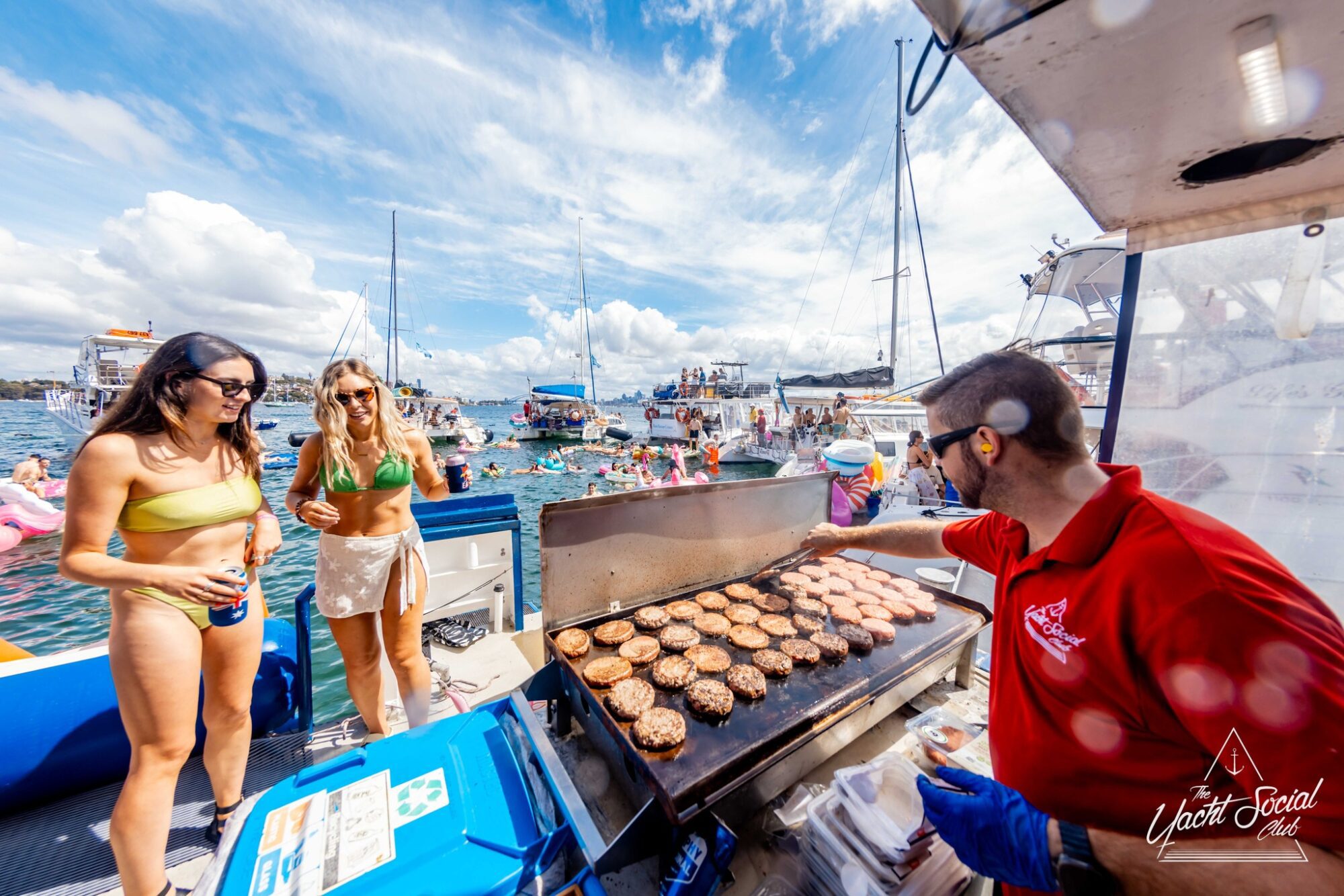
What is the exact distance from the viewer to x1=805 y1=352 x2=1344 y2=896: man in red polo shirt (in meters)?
0.96

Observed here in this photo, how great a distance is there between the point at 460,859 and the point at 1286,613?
2.46 metres

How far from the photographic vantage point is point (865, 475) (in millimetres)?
8875

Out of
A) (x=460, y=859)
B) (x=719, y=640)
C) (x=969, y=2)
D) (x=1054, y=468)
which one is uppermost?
(x=969, y=2)

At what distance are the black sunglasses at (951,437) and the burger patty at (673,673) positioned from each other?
168cm

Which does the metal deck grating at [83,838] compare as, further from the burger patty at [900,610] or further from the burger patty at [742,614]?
the burger patty at [900,610]

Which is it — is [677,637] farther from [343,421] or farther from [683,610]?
[343,421]

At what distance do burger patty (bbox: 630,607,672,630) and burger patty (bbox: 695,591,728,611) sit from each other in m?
0.30

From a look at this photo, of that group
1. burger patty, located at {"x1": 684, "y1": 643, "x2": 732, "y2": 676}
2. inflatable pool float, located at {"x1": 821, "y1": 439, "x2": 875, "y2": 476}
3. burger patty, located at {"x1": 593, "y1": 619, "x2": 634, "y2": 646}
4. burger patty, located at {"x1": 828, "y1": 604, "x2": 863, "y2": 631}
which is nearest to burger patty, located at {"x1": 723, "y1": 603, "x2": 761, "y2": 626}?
burger patty, located at {"x1": 684, "y1": 643, "x2": 732, "y2": 676}

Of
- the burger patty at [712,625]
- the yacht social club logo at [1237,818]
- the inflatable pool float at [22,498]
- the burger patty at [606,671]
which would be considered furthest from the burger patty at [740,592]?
the inflatable pool float at [22,498]

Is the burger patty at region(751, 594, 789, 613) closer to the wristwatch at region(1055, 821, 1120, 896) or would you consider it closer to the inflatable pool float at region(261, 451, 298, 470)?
the wristwatch at region(1055, 821, 1120, 896)

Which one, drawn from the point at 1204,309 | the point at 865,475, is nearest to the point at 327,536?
the point at 1204,309

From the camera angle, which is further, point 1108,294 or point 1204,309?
point 1108,294

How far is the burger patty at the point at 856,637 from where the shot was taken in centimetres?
263

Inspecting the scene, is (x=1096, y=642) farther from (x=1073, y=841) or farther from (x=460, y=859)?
(x=460, y=859)
